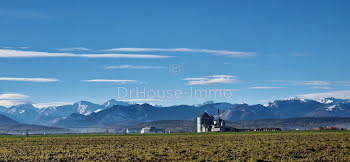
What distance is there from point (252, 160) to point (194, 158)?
22.8ft

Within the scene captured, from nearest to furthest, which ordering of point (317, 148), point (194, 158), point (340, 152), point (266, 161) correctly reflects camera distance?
1. point (266, 161)
2. point (194, 158)
3. point (340, 152)
4. point (317, 148)

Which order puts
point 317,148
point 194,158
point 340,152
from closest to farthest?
point 194,158 < point 340,152 < point 317,148

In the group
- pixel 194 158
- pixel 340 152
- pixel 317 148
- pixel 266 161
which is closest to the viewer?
pixel 266 161

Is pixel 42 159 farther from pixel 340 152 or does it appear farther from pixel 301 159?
pixel 340 152

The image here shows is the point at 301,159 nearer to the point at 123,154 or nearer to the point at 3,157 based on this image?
the point at 123,154

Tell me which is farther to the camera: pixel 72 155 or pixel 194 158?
pixel 72 155

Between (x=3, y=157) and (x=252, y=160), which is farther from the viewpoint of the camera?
(x=3, y=157)

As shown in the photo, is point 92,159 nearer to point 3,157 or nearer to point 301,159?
point 3,157

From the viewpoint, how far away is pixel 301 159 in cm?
5516

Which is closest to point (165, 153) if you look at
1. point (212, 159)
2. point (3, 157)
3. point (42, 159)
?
point (212, 159)

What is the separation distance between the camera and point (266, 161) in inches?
2112

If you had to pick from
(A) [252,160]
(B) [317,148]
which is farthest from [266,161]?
(B) [317,148]

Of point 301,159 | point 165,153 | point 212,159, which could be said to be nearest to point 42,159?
point 165,153

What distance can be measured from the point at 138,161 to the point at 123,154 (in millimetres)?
9151
